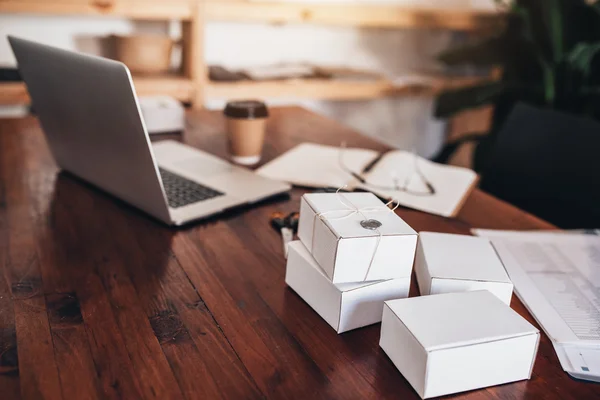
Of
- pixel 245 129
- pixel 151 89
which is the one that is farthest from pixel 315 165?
pixel 151 89

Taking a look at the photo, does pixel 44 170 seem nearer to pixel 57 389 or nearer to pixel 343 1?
pixel 57 389

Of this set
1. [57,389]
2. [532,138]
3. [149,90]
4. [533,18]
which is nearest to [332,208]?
[57,389]

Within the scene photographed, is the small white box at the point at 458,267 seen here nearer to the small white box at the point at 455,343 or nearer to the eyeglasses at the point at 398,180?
the small white box at the point at 455,343

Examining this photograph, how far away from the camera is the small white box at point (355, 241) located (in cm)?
69

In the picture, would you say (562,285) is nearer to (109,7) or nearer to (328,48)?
(109,7)

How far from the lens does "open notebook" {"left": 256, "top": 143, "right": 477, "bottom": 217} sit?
1147 millimetres

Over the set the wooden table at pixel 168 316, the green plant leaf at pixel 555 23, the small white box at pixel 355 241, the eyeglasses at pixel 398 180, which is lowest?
the wooden table at pixel 168 316

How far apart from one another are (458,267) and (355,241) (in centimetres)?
18

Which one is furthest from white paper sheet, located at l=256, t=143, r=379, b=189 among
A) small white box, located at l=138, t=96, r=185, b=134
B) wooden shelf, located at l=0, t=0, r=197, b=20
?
wooden shelf, located at l=0, t=0, r=197, b=20

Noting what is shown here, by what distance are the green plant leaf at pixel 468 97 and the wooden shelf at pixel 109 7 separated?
3.76 ft

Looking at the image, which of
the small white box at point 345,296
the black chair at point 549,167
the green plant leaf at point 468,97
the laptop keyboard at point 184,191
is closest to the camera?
the small white box at point 345,296

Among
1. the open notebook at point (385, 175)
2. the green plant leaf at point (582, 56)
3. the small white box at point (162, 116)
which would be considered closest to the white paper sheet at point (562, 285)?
the open notebook at point (385, 175)

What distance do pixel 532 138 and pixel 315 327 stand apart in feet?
3.16

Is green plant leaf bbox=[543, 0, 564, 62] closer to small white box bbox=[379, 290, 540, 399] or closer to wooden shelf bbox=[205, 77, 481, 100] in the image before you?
wooden shelf bbox=[205, 77, 481, 100]
